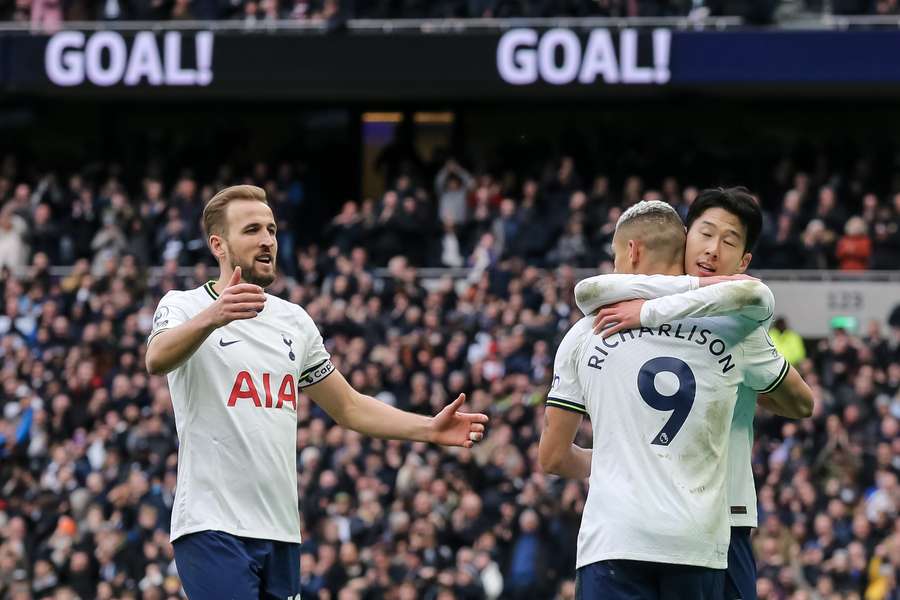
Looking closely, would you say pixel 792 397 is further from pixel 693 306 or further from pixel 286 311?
pixel 286 311

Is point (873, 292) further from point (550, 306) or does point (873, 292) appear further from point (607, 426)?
point (607, 426)

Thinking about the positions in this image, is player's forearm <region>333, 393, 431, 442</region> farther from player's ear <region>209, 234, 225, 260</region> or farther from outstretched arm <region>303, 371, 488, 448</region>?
player's ear <region>209, 234, 225, 260</region>

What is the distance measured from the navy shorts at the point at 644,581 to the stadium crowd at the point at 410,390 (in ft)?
28.9

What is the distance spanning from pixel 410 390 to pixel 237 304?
11787 millimetres

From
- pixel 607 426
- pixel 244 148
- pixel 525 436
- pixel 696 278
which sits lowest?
pixel 525 436

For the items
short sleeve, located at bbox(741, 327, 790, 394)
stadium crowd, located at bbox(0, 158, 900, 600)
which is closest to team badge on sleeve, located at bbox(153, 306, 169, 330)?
short sleeve, located at bbox(741, 327, 790, 394)

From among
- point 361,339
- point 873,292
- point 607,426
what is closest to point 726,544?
point 607,426

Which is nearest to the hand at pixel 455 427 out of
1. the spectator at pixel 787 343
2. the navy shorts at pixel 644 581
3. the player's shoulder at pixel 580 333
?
the player's shoulder at pixel 580 333

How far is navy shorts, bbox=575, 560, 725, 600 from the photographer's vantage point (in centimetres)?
564

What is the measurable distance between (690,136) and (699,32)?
92.5 inches

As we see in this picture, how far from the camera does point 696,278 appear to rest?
18.8 ft

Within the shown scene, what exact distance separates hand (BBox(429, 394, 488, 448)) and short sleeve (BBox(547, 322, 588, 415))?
1.90 ft

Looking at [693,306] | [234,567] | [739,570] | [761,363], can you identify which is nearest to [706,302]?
[693,306]

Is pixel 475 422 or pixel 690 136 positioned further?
pixel 690 136
